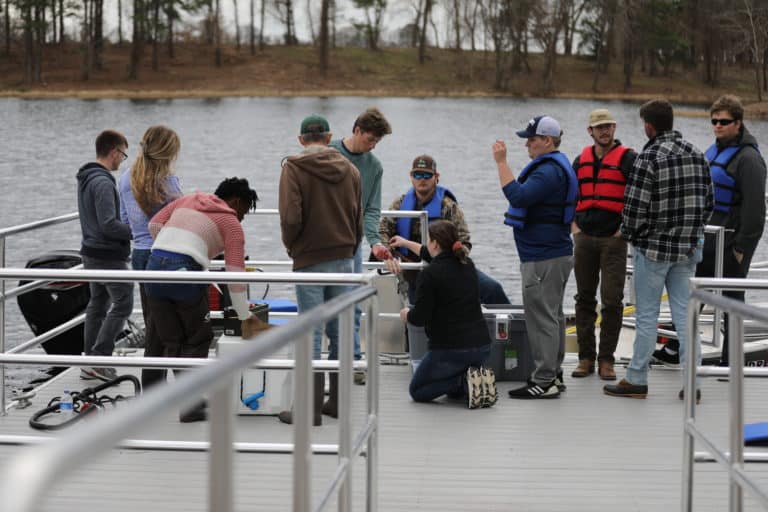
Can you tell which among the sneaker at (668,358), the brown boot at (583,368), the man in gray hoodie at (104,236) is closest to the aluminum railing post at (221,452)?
the man in gray hoodie at (104,236)

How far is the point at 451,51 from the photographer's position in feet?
316

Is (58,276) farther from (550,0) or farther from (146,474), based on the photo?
(550,0)

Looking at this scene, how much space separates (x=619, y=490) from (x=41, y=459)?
3.70m

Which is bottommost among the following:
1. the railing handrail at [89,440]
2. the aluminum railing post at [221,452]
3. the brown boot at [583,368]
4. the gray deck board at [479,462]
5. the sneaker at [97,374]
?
the gray deck board at [479,462]

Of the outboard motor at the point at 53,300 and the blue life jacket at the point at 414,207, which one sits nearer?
the blue life jacket at the point at 414,207

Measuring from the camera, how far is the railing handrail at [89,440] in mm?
1091

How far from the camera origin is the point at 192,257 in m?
4.87

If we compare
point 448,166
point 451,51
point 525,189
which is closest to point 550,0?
point 451,51

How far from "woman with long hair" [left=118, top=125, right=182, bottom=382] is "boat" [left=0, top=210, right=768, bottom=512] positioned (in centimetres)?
80

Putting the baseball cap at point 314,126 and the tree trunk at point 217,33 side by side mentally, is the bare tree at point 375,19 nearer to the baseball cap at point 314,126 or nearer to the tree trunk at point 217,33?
the tree trunk at point 217,33

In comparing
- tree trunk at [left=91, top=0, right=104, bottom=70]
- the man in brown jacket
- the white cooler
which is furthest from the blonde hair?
tree trunk at [left=91, top=0, right=104, bottom=70]

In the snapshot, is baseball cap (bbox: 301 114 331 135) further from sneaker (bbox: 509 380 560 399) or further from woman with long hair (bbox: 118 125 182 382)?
sneaker (bbox: 509 380 560 399)

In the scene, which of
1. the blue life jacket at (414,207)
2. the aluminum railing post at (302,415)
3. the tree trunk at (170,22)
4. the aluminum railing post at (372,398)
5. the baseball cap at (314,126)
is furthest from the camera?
the tree trunk at (170,22)

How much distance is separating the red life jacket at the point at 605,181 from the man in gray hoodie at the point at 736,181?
570mm
